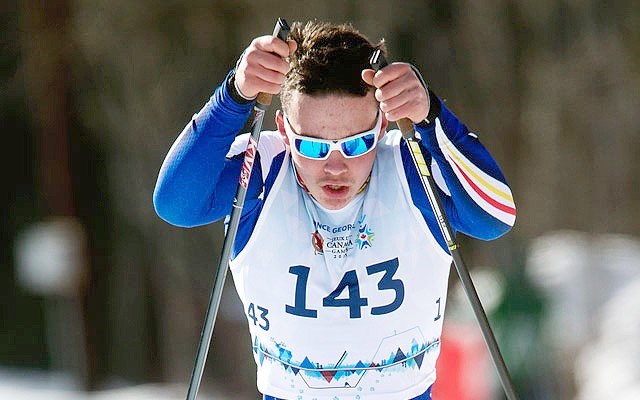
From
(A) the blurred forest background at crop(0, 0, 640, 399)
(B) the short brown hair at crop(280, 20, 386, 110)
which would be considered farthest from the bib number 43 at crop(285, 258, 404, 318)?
(A) the blurred forest background at crop(0, 0, 640, 399)

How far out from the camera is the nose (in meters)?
2.69

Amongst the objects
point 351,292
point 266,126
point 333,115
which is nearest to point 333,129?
point 333,115

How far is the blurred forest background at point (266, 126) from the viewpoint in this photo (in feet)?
21.4

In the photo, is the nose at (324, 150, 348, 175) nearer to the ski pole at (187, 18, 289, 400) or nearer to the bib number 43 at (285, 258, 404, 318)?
the ski pole at (187, 18, 289, 400)

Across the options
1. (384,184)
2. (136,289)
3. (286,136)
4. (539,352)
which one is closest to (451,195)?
(384,184)

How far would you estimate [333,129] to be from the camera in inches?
105

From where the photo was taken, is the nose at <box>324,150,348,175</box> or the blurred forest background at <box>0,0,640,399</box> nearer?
the nose at <box>324,150,348,175</box>

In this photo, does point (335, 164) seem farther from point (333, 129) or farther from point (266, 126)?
point (266, 126)

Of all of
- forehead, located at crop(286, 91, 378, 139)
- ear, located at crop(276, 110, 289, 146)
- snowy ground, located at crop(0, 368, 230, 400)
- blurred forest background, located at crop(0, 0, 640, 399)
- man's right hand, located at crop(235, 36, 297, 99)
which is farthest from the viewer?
snowy ground, located at crop(0, 368, 230, 400)

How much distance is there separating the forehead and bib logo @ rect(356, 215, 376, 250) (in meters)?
0.30

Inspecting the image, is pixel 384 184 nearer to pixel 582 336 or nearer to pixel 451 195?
pixel 451 195

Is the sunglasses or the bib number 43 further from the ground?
the sunglasses

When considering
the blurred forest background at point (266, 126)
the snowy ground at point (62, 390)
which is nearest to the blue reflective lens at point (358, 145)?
the blurred forest background at point (266, 126)

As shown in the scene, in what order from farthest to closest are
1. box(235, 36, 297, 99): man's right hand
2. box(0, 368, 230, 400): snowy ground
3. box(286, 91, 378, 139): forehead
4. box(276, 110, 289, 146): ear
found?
box(0, 368, 230, 400): snowy ground, box(276, 110, 289, 146): ear, box(286, 91, 378, 139): forehead, box(235, 36, 297, 99): man's right hand
